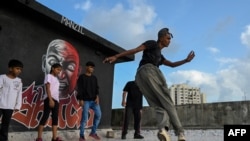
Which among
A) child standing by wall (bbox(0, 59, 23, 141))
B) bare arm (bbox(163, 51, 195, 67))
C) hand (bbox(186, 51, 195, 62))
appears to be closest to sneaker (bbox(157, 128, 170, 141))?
bare arm (bbox(163, 51, 195, 67))

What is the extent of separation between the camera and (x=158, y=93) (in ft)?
Answer: 13.9

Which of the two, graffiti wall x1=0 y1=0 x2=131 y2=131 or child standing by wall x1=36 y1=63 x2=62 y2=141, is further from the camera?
graffiti wall x1=0 y1=0 x2=131 y2=131

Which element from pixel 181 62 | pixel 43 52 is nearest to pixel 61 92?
pixel 43 52

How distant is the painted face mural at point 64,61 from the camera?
7.05 metres

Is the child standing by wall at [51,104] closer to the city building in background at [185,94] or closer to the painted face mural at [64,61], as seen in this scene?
the painted face mural at [64,61]

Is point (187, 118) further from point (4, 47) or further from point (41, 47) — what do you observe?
point (4, 47)

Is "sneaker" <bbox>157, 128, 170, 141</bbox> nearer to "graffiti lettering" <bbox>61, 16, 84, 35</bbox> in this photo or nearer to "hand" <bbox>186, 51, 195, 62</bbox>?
"hand" <bbox>186, 51, 195, 62</bbox>

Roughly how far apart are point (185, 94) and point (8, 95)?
30.7 meters

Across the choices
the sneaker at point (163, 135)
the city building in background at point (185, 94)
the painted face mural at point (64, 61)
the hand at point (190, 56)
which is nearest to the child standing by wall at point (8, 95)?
the painted face mural at point (64, 61)

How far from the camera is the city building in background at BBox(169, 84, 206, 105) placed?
31.8m

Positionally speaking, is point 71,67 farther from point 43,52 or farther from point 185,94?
point 185,94

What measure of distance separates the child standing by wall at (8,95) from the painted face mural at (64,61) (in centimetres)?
162

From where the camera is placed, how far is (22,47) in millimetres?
6348

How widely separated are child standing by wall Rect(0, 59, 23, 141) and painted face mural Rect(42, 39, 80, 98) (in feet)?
5.31
